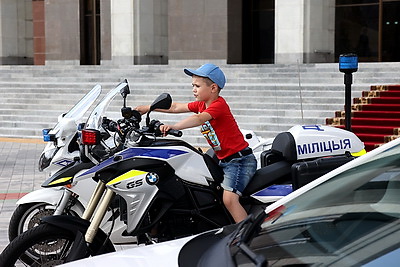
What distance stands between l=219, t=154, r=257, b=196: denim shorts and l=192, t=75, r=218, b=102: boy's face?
0.52m

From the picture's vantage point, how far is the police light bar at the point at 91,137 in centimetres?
475

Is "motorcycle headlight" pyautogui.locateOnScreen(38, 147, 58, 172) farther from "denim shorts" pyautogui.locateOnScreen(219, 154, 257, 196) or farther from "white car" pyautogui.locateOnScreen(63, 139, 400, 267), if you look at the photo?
"white car" pyautogui.locateOnScreen(63, 139, 400, 267)

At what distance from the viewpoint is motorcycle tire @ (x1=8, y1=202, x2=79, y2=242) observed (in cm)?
550

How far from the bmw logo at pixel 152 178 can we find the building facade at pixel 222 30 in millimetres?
17409

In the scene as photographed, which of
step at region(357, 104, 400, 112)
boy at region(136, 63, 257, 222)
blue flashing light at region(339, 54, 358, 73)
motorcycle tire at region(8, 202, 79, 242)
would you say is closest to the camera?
boy at region(136, 63, 257, 222)

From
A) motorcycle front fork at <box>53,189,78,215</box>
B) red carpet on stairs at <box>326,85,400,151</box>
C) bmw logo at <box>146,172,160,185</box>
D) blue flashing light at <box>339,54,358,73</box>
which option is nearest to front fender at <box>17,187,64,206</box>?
motorcycle front fork at <box>53,189,78,215</box>

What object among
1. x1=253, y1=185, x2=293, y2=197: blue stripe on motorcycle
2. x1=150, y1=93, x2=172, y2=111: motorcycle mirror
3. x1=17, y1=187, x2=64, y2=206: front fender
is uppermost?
x1=150, y1=93, x2=172, y2=111: motorcycle mirror

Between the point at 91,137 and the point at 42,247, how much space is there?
85cm

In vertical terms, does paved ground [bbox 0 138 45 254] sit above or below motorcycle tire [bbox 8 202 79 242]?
below

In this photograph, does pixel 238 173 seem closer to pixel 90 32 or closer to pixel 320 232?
pixel 320 232

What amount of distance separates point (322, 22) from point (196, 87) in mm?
18006

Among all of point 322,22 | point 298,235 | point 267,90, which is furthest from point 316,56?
point 298,235

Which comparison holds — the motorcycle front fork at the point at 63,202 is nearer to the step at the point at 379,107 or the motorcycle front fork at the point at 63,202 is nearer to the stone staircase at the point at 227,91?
the stone staircase at the point at 227,91

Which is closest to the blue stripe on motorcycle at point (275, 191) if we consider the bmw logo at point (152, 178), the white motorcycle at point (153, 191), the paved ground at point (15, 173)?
the white motorcycle at point (153, 191)
